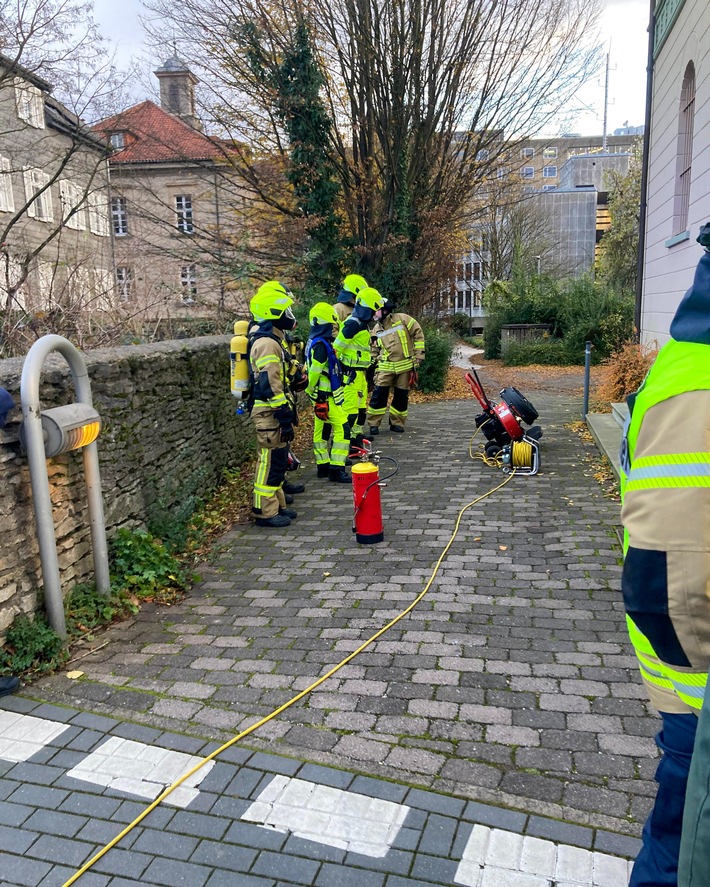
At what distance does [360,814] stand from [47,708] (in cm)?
185

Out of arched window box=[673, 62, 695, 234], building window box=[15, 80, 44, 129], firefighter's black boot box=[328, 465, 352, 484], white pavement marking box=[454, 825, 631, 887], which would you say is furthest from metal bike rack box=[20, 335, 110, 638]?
building window box=[15, 80, 44, 129]

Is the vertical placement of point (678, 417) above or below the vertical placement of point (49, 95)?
below

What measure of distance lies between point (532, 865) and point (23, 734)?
8.11 ft

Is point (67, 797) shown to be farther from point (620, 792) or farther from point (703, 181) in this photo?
point (703, 181)

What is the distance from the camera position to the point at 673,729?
5.95 ft

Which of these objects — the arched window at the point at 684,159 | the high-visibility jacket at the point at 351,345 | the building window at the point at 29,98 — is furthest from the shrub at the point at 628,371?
the building window at the point at 29,98

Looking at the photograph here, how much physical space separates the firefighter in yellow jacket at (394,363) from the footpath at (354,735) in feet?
17.8

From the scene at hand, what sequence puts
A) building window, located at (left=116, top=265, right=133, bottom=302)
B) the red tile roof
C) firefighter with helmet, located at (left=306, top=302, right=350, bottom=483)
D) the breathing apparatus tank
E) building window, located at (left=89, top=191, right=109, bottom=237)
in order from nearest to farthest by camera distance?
the breathing apparatus tank → firefighter with helmet, located at (left=306, top=302, right=350, bottom=483) → building window, located at (left=116, top=265, right=133, bottom=302) → building window, located at (left=89, top=191, right=109, bottom=237) → the red tile roof

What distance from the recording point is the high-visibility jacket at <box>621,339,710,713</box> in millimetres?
1633

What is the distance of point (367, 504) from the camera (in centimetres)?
614

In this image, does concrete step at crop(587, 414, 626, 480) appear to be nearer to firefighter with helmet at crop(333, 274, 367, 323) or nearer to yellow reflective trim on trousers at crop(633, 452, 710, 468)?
firefighter with helmet at crop(333, 274, 367, 323)

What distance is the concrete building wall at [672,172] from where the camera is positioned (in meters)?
7.90

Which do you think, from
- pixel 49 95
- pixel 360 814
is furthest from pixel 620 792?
pixel 49 95

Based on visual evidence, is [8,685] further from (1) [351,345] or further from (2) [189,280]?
(2) [189,280]
